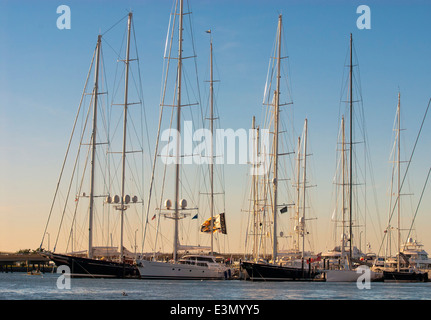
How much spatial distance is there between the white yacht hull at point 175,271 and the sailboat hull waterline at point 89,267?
10.4 ft

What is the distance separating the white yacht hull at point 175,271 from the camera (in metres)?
72.7

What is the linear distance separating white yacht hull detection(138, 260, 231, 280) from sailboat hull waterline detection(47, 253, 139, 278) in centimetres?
316

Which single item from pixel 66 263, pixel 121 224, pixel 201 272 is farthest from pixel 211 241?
pixel 66 263

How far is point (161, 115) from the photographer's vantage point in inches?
2990

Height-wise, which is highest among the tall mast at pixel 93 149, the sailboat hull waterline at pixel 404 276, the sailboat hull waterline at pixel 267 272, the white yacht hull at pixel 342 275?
the tall mast at pixel 93 149

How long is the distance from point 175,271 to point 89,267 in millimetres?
9693

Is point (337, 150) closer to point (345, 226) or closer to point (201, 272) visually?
point (345, 226)

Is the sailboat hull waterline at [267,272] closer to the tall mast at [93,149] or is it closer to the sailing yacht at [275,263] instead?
the sailing yacht at [275,263]

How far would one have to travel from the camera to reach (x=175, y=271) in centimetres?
7475

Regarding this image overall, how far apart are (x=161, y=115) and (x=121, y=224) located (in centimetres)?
1335

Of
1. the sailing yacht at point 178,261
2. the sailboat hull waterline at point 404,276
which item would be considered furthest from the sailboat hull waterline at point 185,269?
the sailboat hull waterline at point 404,276

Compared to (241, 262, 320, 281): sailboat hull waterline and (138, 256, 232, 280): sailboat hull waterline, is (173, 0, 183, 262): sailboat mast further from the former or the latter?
(241, 262, 320, 281): sailboat hull waterline

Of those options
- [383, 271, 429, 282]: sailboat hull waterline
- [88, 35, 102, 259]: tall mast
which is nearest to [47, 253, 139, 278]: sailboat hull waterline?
[88, 35, 102, 259]: tall mast

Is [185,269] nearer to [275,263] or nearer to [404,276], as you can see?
[275,263]
